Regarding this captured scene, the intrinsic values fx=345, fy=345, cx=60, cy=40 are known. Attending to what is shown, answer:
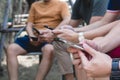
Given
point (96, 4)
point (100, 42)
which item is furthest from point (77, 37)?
point (96, 4)

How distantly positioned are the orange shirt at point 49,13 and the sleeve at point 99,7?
1.04m

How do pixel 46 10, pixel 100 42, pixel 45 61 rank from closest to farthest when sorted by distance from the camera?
pixel 100 42 → pixel 45 61 → pixel 46 10

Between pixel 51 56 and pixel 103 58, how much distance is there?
2.12m

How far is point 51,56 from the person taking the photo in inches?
144

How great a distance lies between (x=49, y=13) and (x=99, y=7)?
1.24 metres

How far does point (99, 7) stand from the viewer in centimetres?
288

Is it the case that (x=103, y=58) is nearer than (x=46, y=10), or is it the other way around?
(x=103, y=58)

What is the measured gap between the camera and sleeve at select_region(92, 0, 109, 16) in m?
2.84

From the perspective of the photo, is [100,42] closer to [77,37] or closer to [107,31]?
[107,31]

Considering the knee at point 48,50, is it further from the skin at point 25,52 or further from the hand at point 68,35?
the hand at point 68,35

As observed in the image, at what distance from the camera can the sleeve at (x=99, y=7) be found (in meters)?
2.84

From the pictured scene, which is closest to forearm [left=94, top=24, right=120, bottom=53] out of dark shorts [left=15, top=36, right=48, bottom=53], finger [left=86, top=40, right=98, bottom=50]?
finger [left=86, top=40, right=98, bottom=50]

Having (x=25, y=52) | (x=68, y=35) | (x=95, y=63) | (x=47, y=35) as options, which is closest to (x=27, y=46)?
(x=25, y=52)

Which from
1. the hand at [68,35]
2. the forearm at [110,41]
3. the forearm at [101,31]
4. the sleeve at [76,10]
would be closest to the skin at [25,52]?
the sleeve at [76,10]
